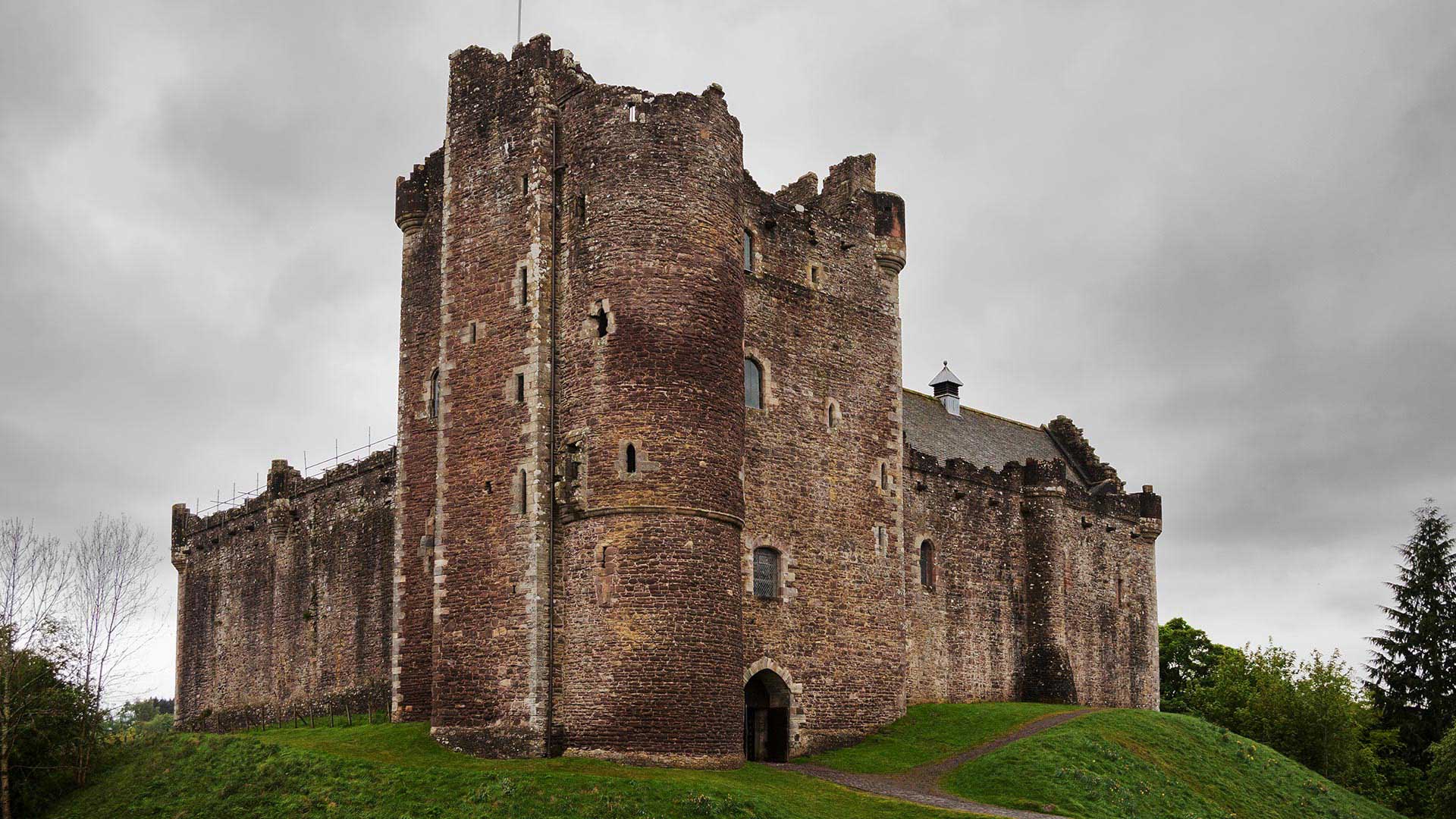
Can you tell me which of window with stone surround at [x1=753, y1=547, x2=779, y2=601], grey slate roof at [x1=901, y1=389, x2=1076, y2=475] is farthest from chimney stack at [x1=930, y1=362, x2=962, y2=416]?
window with stone surround at [x1=753, y1=547, x2=779, y2=601]

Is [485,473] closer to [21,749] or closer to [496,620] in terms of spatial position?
[496,620]

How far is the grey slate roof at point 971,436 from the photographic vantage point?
170ft

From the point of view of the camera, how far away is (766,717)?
3697 centimetres

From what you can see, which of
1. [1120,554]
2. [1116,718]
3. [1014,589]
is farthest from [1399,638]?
[1116,718]

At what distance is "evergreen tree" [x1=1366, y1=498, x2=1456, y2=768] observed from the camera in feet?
184

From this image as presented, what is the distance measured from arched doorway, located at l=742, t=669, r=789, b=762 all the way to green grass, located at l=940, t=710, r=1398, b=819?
178 inches

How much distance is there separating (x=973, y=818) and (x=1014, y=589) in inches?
808

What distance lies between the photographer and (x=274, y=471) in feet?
168

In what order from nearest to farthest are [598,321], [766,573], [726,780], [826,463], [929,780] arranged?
1. [726,780]
2. [598,321]
3. [929,780]
4. [766,573]
5. [826,463]

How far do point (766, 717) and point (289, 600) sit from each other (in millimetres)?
20283

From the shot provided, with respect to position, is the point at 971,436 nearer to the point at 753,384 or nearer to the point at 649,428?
the point at 753,384

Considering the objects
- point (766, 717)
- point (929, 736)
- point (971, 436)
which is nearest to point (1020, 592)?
point (971, 436)

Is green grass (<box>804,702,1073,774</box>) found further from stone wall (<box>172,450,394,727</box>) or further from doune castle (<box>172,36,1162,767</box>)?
stone wall (<box>172,450,394,727</box>)

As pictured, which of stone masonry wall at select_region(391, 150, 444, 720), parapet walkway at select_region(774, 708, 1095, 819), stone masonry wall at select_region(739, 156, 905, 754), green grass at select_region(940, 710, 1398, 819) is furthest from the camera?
stone masonry wall at select_region(739, 156, 905, 754)
